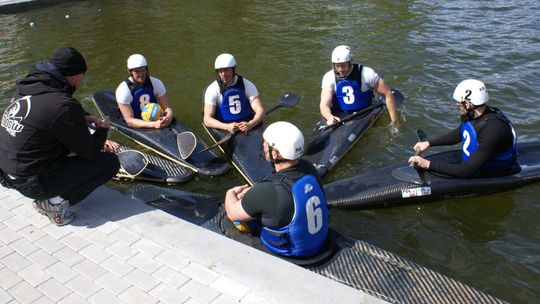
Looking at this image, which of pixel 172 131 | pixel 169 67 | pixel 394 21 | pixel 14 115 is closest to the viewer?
pixel 14 115

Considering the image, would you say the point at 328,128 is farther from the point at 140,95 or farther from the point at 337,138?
the point at 140,95

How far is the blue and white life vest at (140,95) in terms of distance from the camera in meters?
7.78

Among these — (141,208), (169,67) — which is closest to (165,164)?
(141,208)

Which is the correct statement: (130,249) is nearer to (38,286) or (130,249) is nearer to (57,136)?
(38,286)

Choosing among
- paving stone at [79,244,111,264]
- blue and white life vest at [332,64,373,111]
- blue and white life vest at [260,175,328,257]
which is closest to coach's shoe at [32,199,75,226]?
paving stone at [79,244,111,264]

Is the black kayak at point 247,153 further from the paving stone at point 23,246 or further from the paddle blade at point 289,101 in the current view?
the paving stone at point 23,246

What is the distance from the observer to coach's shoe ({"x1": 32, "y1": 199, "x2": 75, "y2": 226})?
4.98 meters

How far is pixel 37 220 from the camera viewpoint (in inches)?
204

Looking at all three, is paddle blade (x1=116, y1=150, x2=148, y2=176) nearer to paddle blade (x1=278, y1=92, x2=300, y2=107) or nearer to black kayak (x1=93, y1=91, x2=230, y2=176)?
black kayak (x1=93, y1=91, x2=230, y2=176)

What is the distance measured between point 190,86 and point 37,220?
6.15 metres

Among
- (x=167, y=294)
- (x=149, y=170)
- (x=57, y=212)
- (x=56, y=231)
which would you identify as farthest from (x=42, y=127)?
(x=149, y=170)

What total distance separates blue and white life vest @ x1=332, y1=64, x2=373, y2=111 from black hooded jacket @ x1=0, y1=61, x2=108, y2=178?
431 centimetres

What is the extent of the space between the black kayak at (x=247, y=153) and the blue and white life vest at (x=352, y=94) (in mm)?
1357

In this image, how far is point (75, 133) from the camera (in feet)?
15.1
